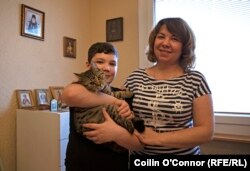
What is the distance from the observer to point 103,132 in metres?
0.89

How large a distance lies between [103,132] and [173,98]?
329 millimetres

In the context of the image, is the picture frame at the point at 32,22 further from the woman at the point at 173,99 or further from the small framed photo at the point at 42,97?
the woman at the point at 173,99

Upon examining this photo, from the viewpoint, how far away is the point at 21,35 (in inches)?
75.7

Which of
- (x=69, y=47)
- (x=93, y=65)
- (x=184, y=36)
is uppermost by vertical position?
(x=69, y=47)

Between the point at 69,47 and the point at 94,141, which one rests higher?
the point at 69,47

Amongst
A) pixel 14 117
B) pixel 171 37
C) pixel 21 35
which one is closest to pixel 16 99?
pixel 14 117

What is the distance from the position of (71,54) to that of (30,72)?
23.4 inches

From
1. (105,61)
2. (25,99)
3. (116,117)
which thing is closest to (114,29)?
(25,99)

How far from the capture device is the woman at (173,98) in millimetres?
930

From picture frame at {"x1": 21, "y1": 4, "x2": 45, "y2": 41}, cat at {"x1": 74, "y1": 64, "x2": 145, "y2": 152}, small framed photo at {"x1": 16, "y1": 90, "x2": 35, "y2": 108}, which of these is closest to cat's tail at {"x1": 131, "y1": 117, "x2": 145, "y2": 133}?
cat at {"x1": 74, "y1": 64, "x2": 145, "y2": 152}

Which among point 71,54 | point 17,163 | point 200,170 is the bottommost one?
point 17,163

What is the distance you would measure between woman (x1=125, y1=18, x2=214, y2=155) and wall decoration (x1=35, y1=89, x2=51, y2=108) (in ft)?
4.13

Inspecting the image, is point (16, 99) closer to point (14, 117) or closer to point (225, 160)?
point (14, 117)

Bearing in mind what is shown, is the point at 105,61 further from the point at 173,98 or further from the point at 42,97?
the point at 42,97
